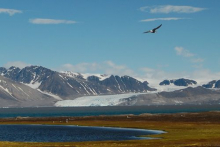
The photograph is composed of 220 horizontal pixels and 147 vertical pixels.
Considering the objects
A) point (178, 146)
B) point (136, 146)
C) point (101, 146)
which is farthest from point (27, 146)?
point (178, 146)

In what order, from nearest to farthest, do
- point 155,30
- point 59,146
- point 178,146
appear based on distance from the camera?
point 155,30 → point 178,146 → point 59,146

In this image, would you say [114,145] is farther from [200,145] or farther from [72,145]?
[200,145]

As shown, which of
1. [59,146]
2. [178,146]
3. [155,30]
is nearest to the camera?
[155,30]

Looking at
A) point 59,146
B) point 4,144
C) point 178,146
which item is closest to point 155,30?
point 178,146

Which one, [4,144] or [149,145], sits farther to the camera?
[4,144]

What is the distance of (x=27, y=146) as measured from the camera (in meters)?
77.2

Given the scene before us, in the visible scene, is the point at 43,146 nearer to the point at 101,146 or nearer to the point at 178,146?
the point at 101,146

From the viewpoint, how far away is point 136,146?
2928 inches

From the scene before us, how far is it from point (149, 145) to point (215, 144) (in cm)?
1059

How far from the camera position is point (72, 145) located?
259 ft

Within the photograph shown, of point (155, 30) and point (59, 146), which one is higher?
point (155, 30)

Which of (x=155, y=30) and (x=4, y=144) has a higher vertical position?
(x=155, y=30)

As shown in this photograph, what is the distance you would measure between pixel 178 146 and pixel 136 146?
22.5 ft

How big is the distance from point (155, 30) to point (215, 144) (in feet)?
90.7
